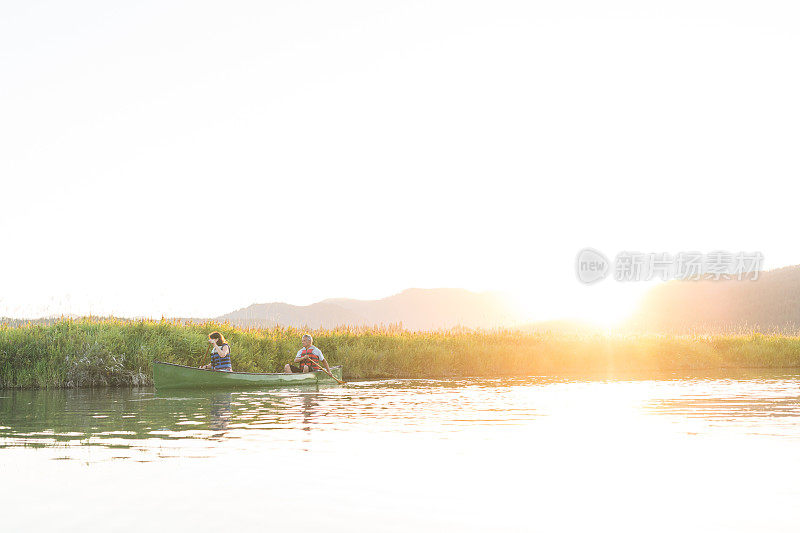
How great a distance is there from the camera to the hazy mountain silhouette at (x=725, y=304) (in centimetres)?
11762

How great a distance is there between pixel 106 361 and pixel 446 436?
635 inches

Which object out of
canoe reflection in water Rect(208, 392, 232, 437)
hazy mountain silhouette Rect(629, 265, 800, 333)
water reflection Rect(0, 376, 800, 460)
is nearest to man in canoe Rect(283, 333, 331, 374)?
water reflection Rect(0, 376, 800, 460)

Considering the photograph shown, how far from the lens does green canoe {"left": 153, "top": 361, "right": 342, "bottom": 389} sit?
23734 millimetres

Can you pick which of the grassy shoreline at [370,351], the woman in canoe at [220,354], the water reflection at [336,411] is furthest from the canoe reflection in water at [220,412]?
the grassy shoreline at [370,351]

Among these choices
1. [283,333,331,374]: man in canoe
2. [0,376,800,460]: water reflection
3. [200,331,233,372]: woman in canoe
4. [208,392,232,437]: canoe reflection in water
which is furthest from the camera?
[283,333,331,374]: man in canoe

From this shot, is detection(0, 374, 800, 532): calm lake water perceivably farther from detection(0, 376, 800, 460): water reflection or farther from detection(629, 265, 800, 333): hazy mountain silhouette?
detection(629, 265, 800, 333): hazy mountain silhouette

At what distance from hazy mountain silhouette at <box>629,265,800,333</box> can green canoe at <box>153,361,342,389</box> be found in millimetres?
93929

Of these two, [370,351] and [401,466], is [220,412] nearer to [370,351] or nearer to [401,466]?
[401,466]

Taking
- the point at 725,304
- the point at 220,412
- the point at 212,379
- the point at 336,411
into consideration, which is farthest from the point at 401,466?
the point at 725,304

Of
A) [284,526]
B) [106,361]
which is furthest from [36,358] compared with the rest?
[284,526]

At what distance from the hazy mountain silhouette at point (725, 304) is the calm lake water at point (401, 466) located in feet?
326

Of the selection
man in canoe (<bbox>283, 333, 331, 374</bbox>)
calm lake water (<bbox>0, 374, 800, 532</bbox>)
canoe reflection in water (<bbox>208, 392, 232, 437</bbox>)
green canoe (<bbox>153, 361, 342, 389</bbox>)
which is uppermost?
man in canoe (<bbox>283, 333, 331, 374</bbox>)

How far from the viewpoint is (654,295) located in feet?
466

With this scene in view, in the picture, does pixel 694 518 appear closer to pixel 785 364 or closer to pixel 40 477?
pixel 40 477
